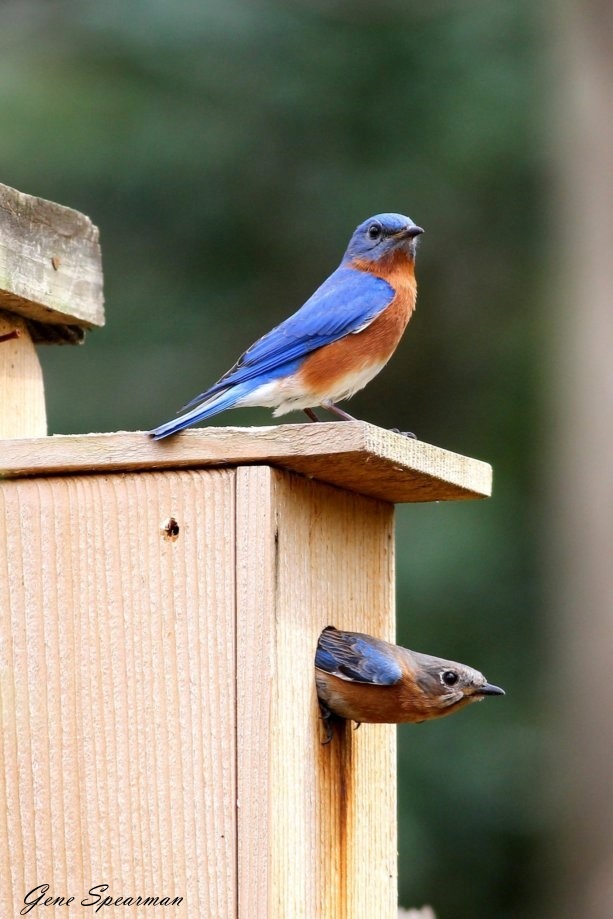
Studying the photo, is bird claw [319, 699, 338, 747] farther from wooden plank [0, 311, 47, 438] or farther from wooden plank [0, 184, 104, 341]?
wooden plank [0, 184, 104, 341]

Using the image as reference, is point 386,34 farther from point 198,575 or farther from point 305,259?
point 198,575

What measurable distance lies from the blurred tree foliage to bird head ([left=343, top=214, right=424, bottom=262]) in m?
5.25

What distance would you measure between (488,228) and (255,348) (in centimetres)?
654

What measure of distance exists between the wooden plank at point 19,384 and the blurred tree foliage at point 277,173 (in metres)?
5.46

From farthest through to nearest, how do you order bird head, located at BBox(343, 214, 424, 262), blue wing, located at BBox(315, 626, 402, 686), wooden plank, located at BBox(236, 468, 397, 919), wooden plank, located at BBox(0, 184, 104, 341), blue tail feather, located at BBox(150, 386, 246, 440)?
bird head, located at BBox(343, 214, 424, 262) < wooden plank, located at BBox(0, 184, 104, 341) < blue wing, located at BBox(315, 626, 402, 686) < blue tail feather, located at BBox(150, 386, 246, 440) < wooden plank, located at BBox(236, 468, 397, 919)

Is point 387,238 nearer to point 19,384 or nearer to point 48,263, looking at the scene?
point 48,263

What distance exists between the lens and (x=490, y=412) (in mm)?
9633

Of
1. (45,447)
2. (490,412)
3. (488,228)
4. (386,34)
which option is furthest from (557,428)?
(45,447)

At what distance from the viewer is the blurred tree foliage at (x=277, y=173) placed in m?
9.73

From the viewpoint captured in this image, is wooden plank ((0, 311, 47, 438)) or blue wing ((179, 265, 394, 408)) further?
wooden plank ((0, 311, 47, 438))

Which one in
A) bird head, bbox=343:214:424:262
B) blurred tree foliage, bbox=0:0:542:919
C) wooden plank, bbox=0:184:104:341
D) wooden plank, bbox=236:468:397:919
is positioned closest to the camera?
wooden plank, bbox=236:468:397:919

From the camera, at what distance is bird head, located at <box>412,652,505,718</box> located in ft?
11.3

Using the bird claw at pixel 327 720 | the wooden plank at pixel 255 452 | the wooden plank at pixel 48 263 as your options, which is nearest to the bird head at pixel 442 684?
the bird claw at pixel 327 720
